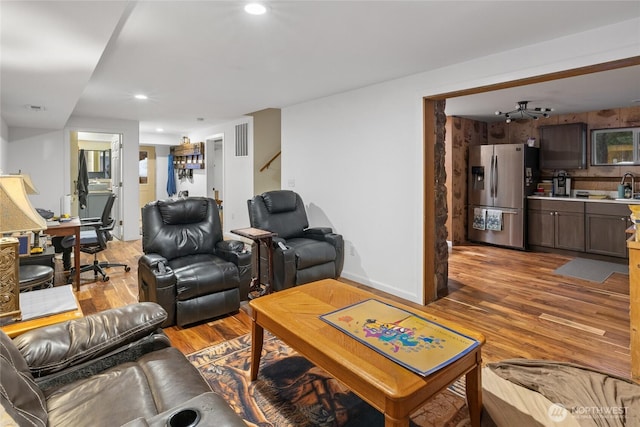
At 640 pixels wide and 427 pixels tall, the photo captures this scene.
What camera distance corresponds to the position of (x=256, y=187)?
6258 millimetres

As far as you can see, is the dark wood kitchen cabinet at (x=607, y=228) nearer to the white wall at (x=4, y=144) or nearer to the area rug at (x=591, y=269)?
the area rug at (x=591, y=269)

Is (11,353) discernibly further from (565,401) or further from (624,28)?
(624,28)

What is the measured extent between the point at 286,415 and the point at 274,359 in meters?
0.57

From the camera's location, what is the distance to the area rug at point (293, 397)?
1884mm

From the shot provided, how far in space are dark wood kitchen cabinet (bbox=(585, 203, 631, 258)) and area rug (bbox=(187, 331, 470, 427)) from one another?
450cm

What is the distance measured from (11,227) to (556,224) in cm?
663

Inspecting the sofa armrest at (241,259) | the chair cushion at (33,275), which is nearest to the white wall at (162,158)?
the chair cushion at (33,275)

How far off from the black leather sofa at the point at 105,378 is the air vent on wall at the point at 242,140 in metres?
4.95

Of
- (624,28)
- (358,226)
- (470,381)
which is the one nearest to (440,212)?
(358,226)

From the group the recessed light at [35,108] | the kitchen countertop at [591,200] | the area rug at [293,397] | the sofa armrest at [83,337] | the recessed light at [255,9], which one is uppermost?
the recessed light at [255,9]

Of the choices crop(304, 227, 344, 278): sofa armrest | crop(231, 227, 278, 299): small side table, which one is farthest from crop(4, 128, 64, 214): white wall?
crop(304, 227, 344, 278): sofa armrest

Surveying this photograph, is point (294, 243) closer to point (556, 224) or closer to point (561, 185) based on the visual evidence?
point (556, 224)

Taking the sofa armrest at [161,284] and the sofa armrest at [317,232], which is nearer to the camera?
the sofa armrest at [161,284]

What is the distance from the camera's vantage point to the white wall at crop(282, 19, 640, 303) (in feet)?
9.55
